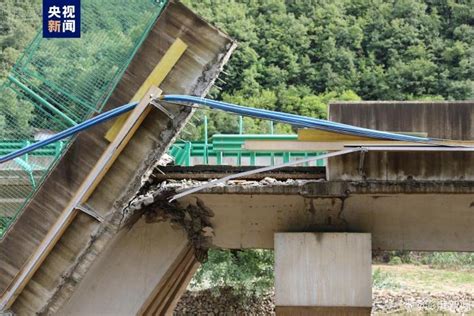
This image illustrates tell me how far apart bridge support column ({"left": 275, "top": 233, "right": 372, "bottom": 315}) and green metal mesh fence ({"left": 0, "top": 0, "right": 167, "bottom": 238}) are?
3.45 meters

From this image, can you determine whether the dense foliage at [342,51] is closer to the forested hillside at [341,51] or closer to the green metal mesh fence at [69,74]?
the forested hillside at [341,51]

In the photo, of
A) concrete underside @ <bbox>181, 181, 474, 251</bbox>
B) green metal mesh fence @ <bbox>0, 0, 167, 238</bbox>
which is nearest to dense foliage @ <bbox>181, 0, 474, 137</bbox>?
concrete underside @ <bbox>181, 181, 474, 251</bbox>

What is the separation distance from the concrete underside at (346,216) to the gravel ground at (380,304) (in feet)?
54.8

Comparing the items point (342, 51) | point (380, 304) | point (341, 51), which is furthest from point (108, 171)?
point (341, 51)

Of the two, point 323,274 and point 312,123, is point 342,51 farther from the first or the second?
point 312,123

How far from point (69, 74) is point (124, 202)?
2007mm

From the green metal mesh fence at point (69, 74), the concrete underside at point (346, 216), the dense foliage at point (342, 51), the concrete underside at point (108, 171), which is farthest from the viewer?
the dense foliage at point (342, 51)

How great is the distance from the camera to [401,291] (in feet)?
116

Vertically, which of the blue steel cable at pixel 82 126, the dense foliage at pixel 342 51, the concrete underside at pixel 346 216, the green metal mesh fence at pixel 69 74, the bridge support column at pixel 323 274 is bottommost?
the bridge support column at pixel 323 274

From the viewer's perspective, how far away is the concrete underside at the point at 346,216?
13.2m

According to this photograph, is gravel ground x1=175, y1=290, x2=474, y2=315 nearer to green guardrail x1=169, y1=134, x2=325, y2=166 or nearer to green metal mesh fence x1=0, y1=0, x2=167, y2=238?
green guardrail x1=169, y1=134, x2=325, y2=166

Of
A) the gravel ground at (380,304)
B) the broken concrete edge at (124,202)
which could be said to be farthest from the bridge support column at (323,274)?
the gravel ground at (380,304)

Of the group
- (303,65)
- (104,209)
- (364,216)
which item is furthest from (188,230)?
(303,65)

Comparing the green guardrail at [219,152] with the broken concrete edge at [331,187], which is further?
the green guardrail at [219,152]
